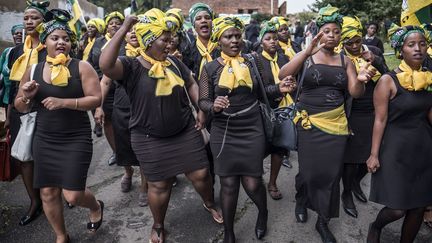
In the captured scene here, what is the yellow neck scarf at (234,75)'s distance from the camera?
11.5 feet

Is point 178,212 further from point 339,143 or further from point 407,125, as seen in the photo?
point 407,125

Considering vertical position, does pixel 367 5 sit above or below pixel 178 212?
above

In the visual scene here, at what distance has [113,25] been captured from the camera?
558 centimetres

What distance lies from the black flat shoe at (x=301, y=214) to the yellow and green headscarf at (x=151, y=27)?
2355mm

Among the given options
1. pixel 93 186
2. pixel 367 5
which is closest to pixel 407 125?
pixel 93 186

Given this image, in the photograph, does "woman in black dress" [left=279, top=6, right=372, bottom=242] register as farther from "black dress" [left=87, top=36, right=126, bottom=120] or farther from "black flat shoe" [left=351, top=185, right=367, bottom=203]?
"black dress" [left=87, top=36, right=126, bottom=120]

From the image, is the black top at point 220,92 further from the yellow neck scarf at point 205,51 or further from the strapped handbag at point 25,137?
A: the strapped handbag at point 25,137

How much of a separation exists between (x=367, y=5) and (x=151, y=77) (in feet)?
54.3

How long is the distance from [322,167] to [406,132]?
807mm

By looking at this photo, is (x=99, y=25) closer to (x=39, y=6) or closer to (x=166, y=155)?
(x=39, y=6)

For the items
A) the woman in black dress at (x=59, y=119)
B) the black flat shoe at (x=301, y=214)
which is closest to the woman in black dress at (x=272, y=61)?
the black flat shoe at (x=301, y=214)

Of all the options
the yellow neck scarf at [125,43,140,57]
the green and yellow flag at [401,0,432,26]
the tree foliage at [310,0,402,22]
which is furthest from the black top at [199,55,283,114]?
the tree foliage at [310,0,402,22]

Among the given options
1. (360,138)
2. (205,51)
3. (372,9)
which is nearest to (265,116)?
(360,138)

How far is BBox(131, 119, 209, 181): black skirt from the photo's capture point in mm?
3582
